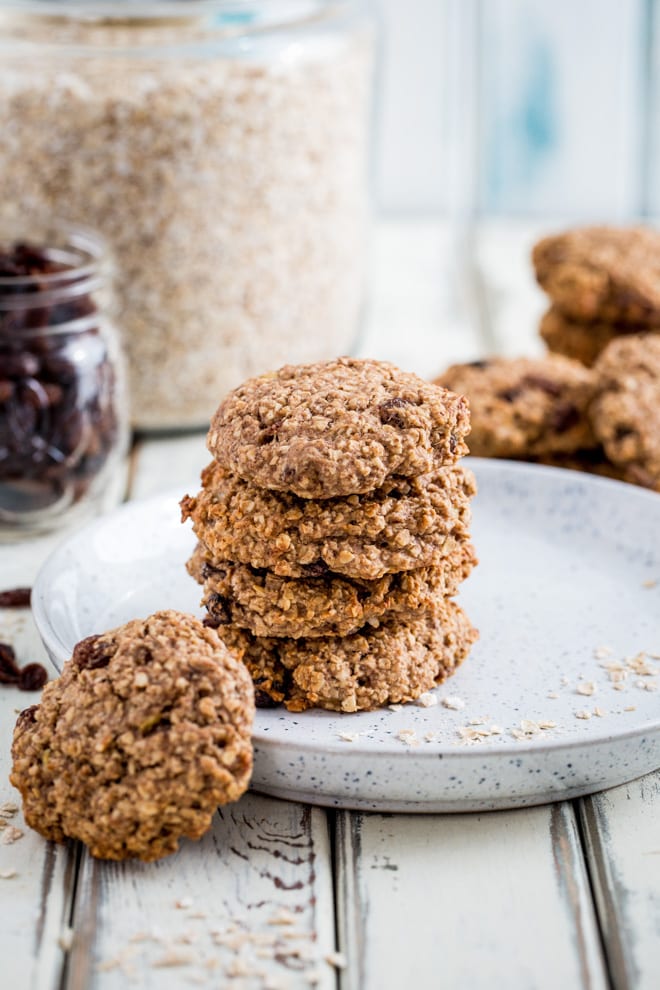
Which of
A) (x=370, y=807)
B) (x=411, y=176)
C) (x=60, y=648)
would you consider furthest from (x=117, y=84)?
(x=411, y=176)

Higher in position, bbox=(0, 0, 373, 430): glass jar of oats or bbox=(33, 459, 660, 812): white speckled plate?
bbox=(0, 0, 373, 430): glass jar of oats

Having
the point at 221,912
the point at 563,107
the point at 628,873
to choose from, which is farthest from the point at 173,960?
the point at 563,107

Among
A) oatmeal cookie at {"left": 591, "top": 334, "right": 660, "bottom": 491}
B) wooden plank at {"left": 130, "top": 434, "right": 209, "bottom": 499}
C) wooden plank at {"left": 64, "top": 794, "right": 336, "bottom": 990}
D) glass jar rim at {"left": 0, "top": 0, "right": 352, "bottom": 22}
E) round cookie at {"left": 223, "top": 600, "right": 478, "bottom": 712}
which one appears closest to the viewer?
wooden plank at {"left": 64, "top": 794, "right": 336, "bottom": 990}

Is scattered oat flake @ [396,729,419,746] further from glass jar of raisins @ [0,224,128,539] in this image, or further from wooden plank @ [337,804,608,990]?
glass jar of raisins @ [0,224,128,539]

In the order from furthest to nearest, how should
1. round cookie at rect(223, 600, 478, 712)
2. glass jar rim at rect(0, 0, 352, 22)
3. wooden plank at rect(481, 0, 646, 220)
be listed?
wooden plank at rect(481, 0, 646, 220)
glass jar rim at rect(0, 0, 352, 22)
round cookie at rect(223, 600, 478, 712)

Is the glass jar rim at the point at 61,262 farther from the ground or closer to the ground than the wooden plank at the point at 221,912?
farther from the ground

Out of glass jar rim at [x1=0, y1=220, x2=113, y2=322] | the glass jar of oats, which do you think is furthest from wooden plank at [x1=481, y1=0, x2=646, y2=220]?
glass jar rim at [x1=0, y1=220, x2=113, y2=322]

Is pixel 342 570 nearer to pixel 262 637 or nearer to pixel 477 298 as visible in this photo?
pixel 262 637

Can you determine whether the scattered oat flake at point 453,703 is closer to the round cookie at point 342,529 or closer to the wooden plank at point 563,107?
the round cookie at point 342,529

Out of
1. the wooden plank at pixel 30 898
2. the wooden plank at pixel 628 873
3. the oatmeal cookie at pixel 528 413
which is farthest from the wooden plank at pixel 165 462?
the wooden plank at pixel 628 873
